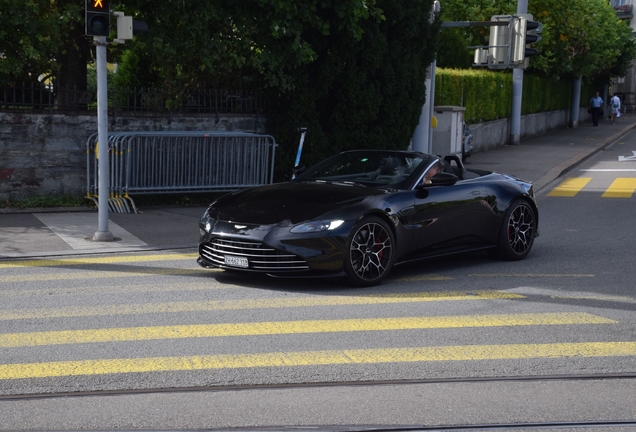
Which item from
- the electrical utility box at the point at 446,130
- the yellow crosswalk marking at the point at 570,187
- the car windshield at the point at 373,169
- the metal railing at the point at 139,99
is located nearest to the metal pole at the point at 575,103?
the yellow crosswalk marking at the point at 570,187

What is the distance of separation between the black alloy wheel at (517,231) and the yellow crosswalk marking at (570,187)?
27.5ft

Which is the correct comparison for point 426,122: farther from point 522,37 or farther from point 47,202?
point 47,202

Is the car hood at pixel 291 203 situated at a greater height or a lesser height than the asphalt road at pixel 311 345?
greater

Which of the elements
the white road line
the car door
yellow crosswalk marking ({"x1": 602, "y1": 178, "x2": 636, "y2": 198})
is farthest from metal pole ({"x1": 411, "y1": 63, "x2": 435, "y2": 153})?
the car door

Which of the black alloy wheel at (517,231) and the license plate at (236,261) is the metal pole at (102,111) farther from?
the black alloy wheel at (517,231)

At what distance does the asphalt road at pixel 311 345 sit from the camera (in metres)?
5.37

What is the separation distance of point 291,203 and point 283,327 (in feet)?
6.96

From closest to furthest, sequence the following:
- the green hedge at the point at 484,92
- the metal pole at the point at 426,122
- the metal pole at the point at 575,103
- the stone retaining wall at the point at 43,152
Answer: the stone retaining wall at the point at 43,152, the metal pole at the point at 426,122, the green hedge at the point at 484,92, the metal pole at the point at 575,103

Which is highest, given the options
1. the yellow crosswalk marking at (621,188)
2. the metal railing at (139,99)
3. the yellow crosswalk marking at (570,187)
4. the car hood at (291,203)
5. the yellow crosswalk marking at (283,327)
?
the metal railing at (139,99)

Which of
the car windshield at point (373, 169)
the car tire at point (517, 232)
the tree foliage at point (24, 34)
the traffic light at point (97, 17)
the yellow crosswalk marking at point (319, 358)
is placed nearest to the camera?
the yellow crosswalk marking at point (319, 358)

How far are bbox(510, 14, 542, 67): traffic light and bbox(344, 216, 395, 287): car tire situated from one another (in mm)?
10220

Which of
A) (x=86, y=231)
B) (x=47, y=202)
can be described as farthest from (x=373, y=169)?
(x=47, y=202)

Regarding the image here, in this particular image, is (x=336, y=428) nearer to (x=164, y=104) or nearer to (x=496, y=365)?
(x=496, y=365)

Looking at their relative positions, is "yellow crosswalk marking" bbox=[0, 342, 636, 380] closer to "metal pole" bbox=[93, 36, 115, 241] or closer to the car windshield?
the car windshield
